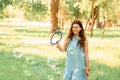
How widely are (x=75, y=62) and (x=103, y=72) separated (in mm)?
4981

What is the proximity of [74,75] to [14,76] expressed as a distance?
4158 mm

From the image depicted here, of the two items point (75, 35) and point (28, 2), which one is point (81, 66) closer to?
point (75, 35)

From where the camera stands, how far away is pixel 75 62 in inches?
356

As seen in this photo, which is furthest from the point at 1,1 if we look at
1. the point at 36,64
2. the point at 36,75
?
the point at 36,75

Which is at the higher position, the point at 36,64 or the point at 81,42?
the point at 81,42

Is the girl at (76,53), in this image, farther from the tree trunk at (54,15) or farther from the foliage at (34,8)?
the foliage at (34,8)

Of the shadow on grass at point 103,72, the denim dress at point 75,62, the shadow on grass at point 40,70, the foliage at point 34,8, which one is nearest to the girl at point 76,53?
the denim dress at point 75,62

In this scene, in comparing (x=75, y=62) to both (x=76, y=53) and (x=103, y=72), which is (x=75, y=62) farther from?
(x=103, y=72)

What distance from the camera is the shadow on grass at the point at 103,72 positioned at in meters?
12.7

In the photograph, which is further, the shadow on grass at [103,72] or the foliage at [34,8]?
the foliage at [34,8]

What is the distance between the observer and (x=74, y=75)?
9.03m

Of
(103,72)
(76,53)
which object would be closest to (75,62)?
(76,53)

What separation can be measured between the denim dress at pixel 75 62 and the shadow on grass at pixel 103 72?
12.1 feet

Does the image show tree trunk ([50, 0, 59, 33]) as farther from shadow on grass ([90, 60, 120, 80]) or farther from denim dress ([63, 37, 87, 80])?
denim dress ([63, 37, 87, 80])
